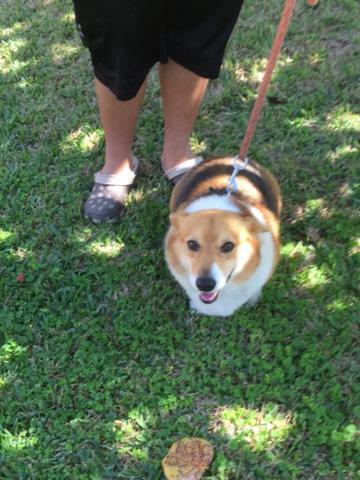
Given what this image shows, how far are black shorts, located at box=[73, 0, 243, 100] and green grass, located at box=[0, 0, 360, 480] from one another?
1011 mm

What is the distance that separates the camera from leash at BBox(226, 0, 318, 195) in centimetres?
230

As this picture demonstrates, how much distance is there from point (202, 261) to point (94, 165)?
1.61 metres

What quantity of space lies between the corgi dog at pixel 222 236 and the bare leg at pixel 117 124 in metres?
0.48

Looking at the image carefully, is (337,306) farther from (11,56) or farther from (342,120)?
(11,56)

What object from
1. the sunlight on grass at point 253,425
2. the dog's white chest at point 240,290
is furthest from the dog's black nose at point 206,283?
the sunlight on grass at point 253,425

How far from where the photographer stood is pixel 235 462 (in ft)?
8.23

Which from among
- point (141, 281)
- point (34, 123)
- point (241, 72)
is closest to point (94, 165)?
point (34, 123)

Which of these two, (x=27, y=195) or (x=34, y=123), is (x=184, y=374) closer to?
(x=27, y=195)

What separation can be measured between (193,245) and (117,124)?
103 cm

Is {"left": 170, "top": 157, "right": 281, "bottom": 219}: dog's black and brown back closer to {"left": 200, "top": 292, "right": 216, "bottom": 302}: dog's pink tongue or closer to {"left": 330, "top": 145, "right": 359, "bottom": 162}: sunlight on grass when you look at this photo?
{"left": 200, "top": 292, "right": 216, "bottom": 302}: dog's pink tongue

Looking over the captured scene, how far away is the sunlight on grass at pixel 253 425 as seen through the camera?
2.57m

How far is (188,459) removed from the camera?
250 cm

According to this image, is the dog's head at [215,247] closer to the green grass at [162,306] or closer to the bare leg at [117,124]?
the green grass at [162,306]

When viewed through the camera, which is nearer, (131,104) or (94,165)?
(131,104)
